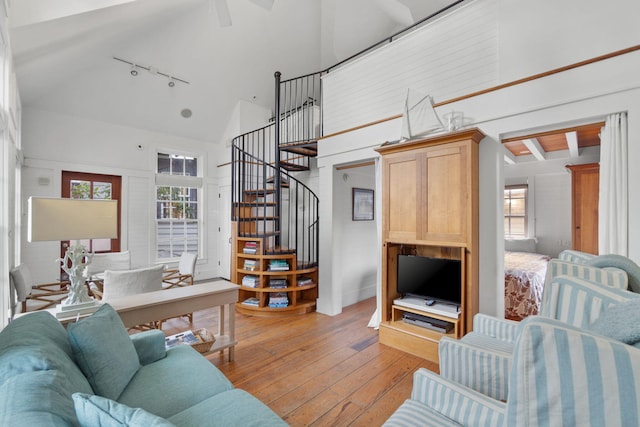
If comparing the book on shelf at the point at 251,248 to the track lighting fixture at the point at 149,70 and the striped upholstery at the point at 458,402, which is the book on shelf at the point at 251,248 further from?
the track lighting fixture at the point at 149,70

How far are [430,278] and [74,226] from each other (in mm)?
3016

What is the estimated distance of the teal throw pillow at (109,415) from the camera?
0.72 meters

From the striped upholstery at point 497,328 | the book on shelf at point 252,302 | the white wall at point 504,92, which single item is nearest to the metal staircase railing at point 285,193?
the book on shelf at point 252,302

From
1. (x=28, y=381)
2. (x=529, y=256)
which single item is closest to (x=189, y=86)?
(x=28, y=381)

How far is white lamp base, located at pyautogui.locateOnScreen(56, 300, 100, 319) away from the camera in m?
1.87

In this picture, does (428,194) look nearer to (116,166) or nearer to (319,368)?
(319,368)

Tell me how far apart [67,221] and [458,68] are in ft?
11.7

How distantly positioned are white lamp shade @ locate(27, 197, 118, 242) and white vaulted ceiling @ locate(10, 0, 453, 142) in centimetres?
242

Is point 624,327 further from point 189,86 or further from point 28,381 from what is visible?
point 189,86

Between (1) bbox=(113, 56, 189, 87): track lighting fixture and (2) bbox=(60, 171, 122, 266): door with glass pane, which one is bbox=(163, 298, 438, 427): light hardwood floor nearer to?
(2) bbox=(60, 171, 122, 266): door with glass pane

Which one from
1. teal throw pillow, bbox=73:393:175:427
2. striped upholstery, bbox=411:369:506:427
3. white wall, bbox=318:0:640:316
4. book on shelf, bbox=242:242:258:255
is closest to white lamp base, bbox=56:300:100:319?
teal throw pillow, bbox=73:393:175:427

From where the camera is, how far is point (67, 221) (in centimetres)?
184

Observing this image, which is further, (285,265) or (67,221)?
(285,265)

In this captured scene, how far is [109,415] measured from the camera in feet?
2.45
